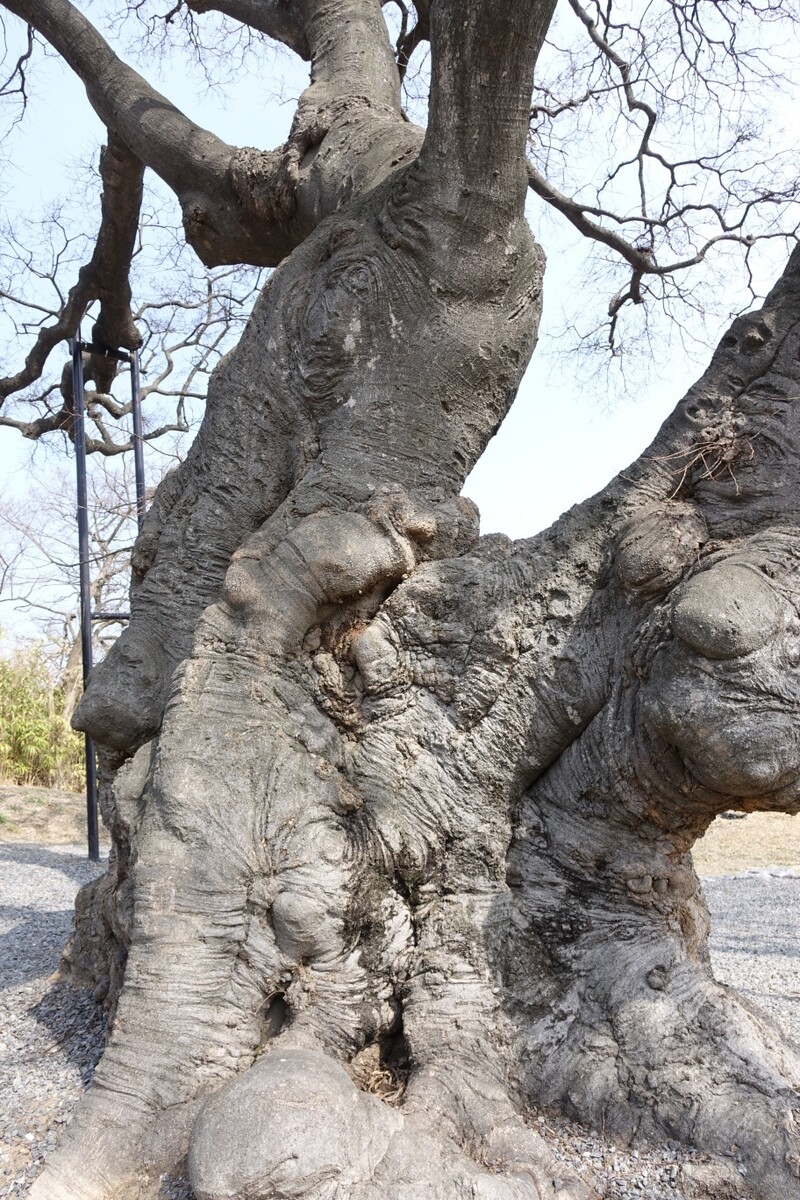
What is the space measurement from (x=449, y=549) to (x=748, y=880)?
279 inches

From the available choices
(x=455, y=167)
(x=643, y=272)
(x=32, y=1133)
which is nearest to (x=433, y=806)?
(x=32, y=1133)

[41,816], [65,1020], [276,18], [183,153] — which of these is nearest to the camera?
[65,1020]

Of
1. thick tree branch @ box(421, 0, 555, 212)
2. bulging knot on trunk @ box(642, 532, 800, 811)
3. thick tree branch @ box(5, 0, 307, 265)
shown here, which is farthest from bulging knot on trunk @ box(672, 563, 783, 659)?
thick tree branch @ box(5, 0, 307, 265)

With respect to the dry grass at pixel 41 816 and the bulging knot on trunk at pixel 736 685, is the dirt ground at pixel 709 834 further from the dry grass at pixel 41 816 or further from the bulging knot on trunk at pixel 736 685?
the bulging knot on trunk at pixel 736 685

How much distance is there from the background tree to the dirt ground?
22.9ft

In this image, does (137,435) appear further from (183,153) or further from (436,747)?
(436,747)

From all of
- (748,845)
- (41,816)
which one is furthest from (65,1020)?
(748,845)

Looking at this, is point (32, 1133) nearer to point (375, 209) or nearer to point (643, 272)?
point (375, 209)

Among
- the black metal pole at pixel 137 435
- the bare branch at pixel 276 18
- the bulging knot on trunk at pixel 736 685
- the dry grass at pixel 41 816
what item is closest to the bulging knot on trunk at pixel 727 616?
the bulging knot on trunk at pixel 736 685

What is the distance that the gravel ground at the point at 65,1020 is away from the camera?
2.11m

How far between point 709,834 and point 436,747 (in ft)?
35.6

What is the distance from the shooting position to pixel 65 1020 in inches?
124

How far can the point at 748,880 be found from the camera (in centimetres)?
870

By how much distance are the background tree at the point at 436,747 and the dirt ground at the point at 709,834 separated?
6977 millimetres
